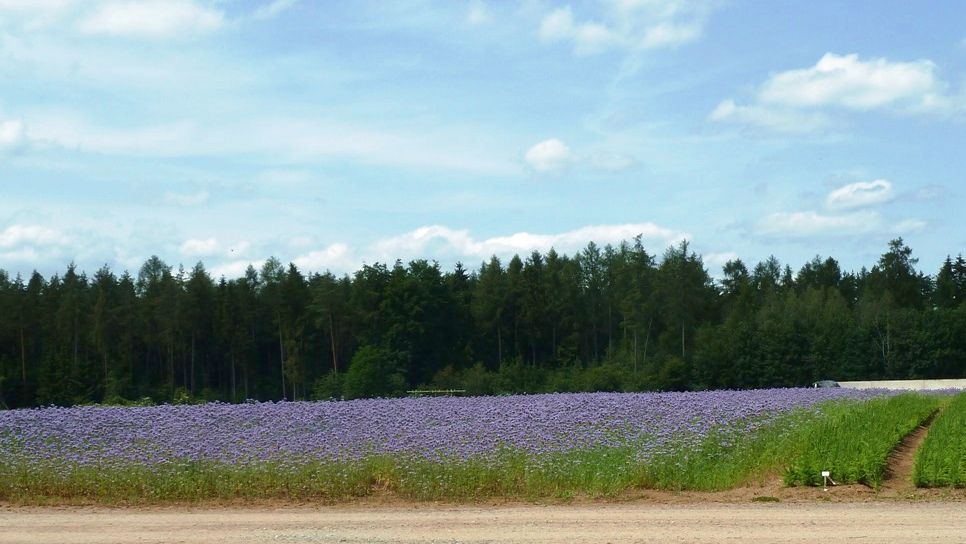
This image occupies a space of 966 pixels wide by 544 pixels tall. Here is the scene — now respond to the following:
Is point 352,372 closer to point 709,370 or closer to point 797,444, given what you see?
point 709,370

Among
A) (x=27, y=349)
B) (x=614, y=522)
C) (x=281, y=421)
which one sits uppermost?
(x=27, y=349)

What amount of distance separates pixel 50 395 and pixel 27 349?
23.7 metres

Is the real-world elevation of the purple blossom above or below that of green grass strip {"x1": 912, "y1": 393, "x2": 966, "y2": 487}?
above

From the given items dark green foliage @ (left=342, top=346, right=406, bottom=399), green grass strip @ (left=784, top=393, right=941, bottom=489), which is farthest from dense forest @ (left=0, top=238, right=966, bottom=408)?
green grass strip @ (left=784, top=393, right=941, bottom=489)

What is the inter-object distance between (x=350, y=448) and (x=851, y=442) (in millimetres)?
9554

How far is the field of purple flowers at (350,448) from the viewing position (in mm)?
17875

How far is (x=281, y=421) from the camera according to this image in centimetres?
2183

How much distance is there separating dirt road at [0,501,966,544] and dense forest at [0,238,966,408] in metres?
52.6

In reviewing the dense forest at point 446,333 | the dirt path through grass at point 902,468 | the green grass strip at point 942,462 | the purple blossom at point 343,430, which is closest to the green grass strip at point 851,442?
the dirt path through grass at point 902,468

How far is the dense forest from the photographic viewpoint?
7650 centimetres

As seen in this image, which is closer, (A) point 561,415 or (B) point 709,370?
(A) point 561,415

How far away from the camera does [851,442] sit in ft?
67.3

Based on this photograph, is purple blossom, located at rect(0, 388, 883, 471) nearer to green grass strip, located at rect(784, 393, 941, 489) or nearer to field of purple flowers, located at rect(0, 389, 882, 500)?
field of purple flowers, located at rect(0, 389, 882, 500)

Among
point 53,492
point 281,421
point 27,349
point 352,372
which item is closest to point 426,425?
point 281,421
